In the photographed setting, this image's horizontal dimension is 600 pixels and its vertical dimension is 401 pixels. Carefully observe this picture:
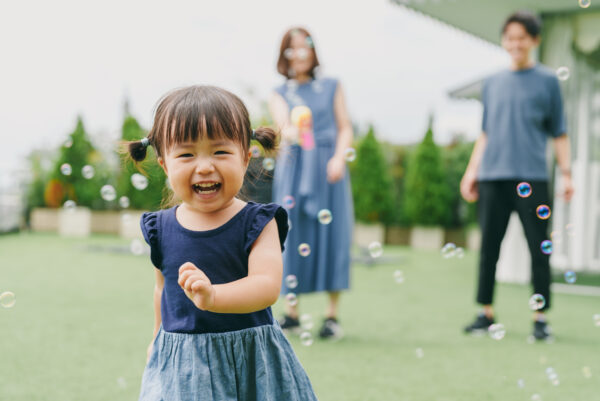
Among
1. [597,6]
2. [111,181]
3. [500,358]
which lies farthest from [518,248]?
[111,181]

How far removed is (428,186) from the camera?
32.2 ft

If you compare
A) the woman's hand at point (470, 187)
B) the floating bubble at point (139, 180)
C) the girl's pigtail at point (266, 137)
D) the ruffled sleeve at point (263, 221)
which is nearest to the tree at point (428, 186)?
the woman's hand at point (470, 187)

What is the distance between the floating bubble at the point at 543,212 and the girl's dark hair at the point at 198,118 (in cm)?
215

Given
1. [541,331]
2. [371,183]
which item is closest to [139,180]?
[541,331]

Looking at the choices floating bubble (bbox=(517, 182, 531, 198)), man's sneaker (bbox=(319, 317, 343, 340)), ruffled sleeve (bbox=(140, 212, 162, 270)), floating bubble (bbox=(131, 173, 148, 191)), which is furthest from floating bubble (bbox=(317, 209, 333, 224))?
ruffled sleeve (bbox=(140, 212, 162, 270))

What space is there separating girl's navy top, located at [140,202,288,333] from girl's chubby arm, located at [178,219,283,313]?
28mm

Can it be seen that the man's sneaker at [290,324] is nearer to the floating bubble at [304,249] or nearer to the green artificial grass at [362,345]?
the green artificial grass at [362,345]

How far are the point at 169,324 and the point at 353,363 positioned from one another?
146 centimetres

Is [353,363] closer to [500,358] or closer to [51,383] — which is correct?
[500,358]

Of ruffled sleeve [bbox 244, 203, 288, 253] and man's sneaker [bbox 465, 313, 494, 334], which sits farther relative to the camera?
man's sneaker [bbox 465, 313, 494, 334]

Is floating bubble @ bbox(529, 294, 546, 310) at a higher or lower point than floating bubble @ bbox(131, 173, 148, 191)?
lower

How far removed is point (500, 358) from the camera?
279 cm

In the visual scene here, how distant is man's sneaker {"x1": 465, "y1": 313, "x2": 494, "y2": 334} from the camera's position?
10.8ft

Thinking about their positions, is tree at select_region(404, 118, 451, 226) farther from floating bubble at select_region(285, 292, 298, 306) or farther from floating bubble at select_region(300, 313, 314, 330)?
floating bubble at select_region(285, 292, 298, 306)
